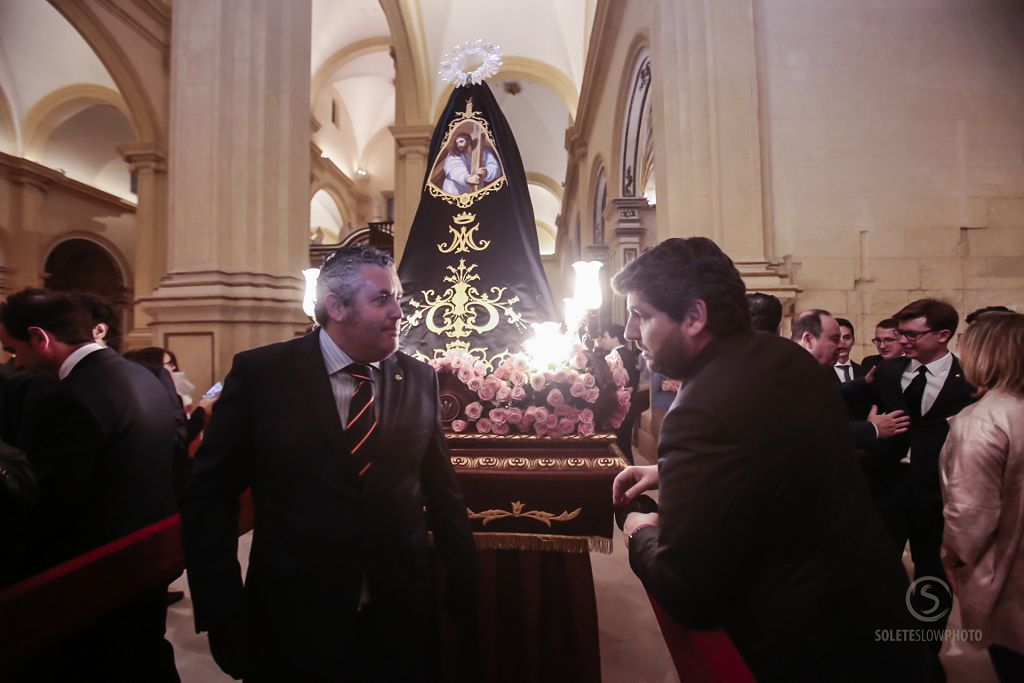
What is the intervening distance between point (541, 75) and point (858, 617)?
1562 centimetres

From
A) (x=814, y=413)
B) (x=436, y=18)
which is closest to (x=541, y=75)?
(x=436, y=18)

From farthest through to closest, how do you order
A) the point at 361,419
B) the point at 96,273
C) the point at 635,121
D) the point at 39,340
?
the point at 96,273, the point at 635,121, the point at 39,340, the point at 361,419

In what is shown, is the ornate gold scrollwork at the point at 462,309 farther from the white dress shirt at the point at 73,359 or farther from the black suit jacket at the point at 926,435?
the black suit jacket at the point at 926,435

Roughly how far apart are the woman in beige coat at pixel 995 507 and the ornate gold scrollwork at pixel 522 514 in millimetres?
1268

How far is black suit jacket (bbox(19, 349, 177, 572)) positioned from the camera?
1.61m

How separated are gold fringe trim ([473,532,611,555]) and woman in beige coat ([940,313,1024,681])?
3.82ft

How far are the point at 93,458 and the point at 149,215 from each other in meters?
10.3

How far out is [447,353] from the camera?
8.26 feet

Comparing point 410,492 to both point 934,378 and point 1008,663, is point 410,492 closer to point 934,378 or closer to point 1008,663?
point 1008,663

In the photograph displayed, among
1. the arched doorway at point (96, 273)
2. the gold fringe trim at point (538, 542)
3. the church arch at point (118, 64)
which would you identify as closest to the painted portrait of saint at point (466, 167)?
the gold fringe trim at point (538, 542)

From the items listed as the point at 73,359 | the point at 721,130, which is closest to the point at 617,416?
the point at 73,359

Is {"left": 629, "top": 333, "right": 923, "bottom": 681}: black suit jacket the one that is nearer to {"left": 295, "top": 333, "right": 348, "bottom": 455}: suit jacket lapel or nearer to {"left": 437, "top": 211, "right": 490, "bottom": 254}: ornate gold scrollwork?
{"left": 295, "top": 333, "right": 348, "bottom": 455}: suit jacket lapel

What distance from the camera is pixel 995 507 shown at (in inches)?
66.3

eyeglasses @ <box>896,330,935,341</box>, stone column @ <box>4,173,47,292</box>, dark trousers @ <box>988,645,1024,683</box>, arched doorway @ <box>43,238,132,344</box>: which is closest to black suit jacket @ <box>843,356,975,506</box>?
eyeglasses @ <box>896,330,935,341</box>
